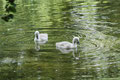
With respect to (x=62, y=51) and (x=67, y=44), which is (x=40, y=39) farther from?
(x=62, y=51)

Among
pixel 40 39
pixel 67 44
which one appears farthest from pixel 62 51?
pixel 40 39

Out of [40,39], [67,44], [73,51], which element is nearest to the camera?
[73,51]

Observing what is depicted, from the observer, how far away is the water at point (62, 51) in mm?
9414

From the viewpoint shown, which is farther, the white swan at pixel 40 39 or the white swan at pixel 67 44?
the white swan at pixel 40 39

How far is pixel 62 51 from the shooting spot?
12.0m

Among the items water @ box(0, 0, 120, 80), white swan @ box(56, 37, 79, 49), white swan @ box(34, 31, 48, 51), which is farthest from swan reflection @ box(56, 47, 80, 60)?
white swan @ box(34, 31, 48, 51)

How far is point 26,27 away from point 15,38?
2.14 meters

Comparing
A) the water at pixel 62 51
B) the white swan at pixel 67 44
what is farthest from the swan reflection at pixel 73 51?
the white swan at pixel 67 44

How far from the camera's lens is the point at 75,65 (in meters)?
10.0

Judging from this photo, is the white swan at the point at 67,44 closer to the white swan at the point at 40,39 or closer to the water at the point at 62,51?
the water at the point at 62,51

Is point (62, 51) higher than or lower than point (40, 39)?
lower

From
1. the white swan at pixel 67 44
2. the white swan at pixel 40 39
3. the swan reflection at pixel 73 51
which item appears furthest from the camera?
the white swan at pixel 40 39

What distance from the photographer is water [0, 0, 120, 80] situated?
30.9ft

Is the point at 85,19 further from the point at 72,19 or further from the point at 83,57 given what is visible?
the point at 83,57
